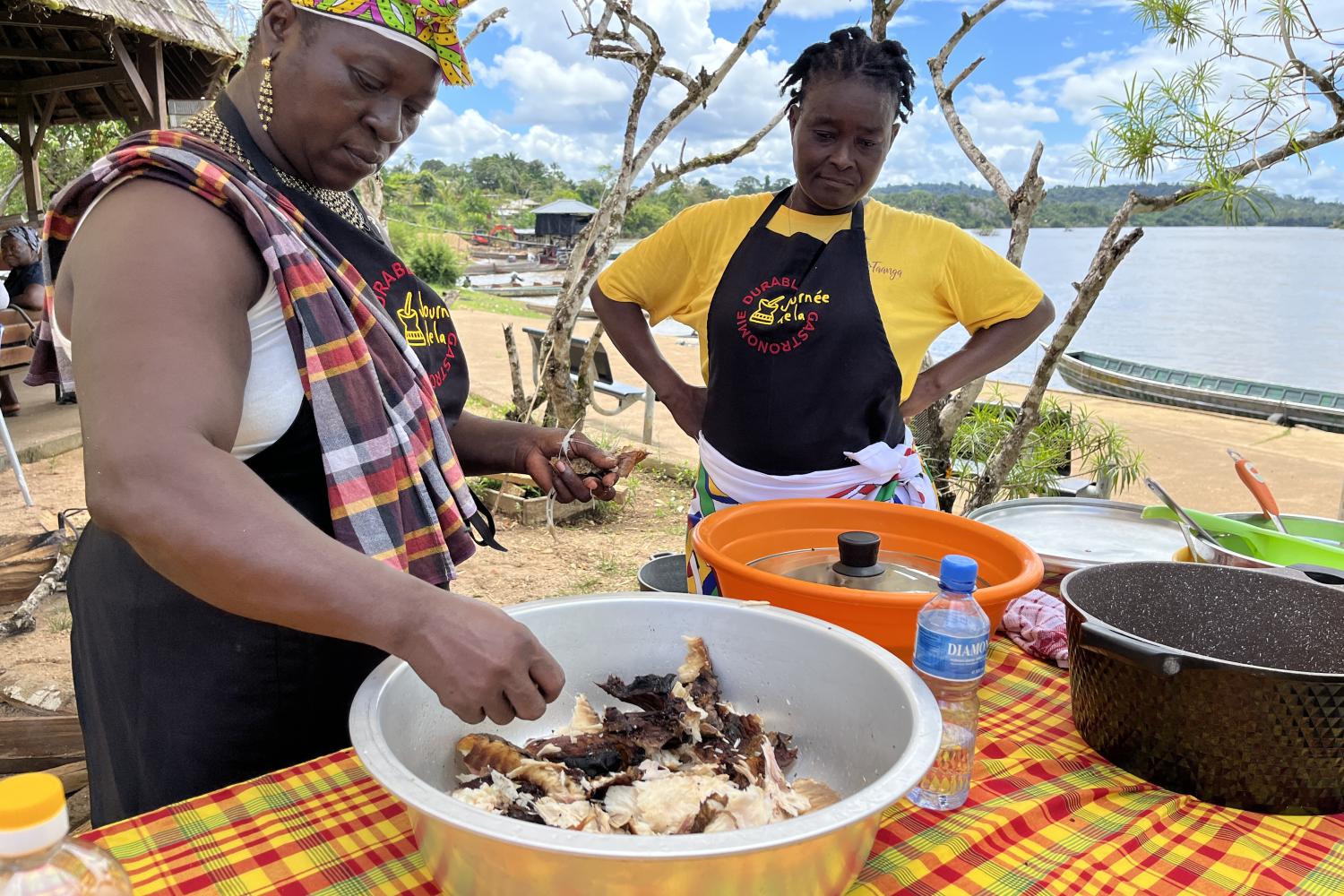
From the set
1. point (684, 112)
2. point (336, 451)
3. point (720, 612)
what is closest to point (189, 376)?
point (336, 451)

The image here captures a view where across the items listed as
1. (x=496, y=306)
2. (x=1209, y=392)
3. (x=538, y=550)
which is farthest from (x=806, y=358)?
(x=496, y=306)

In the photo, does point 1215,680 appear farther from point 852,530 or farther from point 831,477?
point 831,477

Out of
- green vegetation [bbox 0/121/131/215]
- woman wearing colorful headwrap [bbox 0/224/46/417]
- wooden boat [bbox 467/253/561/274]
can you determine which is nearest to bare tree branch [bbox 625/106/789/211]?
woman wearing colorful headwrap [bbox 0/224/46/417]

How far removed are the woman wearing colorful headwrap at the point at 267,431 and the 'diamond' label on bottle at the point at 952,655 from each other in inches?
18.7

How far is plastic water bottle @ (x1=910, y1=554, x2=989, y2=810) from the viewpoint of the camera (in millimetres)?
1032

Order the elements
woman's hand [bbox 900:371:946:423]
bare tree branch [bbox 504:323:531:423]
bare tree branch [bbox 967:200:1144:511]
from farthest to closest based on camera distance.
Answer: bare tree branch [bbox 504:323:531:423] < bare tree branch [bbox 967:200:1144:511] < woman's hand [bbox 900:371:946:423]

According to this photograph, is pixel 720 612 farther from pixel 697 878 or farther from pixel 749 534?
pixel 697 878

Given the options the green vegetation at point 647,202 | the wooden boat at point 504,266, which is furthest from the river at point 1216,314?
the wooden boat at point 504,266

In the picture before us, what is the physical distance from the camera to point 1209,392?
1277 cm

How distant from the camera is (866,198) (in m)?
2.35

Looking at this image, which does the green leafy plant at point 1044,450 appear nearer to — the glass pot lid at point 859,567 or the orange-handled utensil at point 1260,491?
the orange-handled utensil at point 1260,491

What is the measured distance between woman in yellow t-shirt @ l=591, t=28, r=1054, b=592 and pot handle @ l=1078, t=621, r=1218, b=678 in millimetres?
1051

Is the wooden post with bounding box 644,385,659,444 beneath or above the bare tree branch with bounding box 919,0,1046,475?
beneath

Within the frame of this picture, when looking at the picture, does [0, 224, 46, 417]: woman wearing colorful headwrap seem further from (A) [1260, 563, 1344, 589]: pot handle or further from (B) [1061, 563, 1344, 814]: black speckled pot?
(A) [1260, 563, 1344, 589]: pot handle
